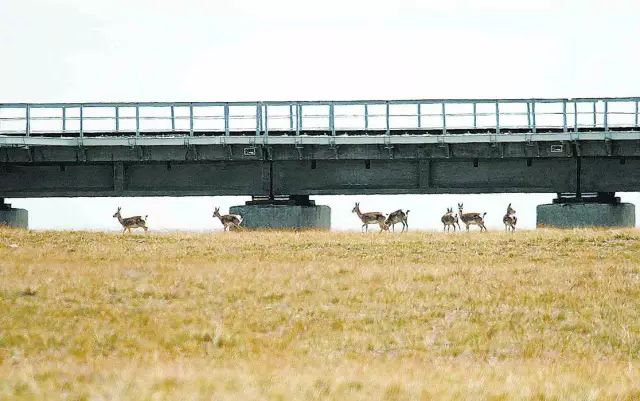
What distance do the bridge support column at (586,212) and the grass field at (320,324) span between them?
14286 millimetres

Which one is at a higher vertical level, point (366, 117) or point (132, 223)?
point (366, 117)

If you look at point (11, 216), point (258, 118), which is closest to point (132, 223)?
point (258, 118)

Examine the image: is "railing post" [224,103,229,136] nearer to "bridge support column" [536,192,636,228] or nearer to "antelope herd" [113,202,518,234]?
"antelope herd" [113,202,518,234]

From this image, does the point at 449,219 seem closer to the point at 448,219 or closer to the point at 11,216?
the point at 448,219

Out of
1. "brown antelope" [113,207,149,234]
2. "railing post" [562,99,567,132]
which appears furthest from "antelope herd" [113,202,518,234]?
"railing post" [562,99,567,132]

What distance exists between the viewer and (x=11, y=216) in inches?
1902

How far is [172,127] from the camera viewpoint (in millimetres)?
46188

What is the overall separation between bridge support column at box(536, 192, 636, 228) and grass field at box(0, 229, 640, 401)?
14.3 meters

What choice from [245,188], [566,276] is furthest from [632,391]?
[245,188]

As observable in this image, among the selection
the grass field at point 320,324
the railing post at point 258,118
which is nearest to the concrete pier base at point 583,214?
the railing post at point 258,118

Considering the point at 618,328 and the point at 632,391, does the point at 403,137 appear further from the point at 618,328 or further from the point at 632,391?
the point at 632,391

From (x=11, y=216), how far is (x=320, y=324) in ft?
108

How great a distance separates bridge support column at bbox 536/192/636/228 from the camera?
145 feet

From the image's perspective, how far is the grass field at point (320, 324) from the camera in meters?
12.8
